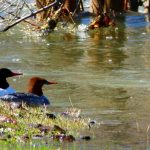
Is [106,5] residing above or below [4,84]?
below

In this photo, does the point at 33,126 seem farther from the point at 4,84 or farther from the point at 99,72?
the point at 99,72

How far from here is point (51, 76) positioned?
16234 mm

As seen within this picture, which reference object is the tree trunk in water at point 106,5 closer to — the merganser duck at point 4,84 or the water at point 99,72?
the water at point 99,72

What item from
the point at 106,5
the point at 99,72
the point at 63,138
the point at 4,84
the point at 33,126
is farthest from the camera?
the point at 106,5

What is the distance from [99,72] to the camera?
1664 centimetres

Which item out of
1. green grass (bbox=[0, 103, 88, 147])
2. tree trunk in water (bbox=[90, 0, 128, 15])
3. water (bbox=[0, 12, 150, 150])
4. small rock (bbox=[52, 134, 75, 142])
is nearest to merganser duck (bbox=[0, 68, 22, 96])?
water (bbox=[0, 12, 150, 150])

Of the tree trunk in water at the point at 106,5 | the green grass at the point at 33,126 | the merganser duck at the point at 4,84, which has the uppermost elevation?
the green grass at the point at 33,126

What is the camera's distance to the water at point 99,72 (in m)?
10.5

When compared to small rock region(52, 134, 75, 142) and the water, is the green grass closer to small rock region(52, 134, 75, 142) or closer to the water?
small rock region(52, 134, 75, 142)

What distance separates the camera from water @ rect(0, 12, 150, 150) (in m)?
10.5

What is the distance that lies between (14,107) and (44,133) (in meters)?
1.68

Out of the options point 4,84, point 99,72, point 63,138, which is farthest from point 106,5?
point 63,138

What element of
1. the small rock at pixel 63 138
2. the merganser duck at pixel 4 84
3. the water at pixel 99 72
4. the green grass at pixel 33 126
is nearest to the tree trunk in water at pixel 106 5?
the water at pixel 99 72

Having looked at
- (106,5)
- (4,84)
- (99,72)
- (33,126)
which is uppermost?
(33,126)
